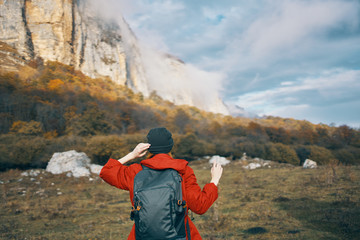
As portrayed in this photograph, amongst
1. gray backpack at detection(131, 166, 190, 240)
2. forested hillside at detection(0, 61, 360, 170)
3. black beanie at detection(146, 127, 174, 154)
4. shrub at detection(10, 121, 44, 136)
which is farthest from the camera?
shrub at detection(10, 121, 44, 136)

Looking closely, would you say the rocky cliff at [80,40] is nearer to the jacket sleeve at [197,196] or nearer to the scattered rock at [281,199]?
the scattered rock at [281,199]

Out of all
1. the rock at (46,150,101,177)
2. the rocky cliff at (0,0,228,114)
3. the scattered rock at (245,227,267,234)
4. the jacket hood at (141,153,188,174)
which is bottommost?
the rock at (46,150,101,177)

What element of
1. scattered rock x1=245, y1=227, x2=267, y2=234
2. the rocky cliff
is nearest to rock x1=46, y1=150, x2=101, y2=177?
scattered rock x1=245, y1=227, x2=267, y2=234

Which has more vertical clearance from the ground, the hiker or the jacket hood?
the jacket hood

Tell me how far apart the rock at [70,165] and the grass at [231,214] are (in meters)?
4.33

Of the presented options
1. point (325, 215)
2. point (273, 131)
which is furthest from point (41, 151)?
point (273, 131)

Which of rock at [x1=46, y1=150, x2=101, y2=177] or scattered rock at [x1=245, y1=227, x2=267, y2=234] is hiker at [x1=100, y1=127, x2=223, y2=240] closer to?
scattered rock at [x1=245, y1=227, x2=267, y2=234]

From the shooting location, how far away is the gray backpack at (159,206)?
1.47m

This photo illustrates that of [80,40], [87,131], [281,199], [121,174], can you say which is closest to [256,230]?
[281,199]

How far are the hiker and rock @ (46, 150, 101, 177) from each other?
14721 millimetres

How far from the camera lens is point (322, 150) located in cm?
2800

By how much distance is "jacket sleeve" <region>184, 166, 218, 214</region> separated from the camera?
5.28ft

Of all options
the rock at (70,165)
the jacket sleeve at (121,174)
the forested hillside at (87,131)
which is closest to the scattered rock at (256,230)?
the jacket sleeve at (121,174)

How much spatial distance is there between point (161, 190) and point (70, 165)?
655 inches
